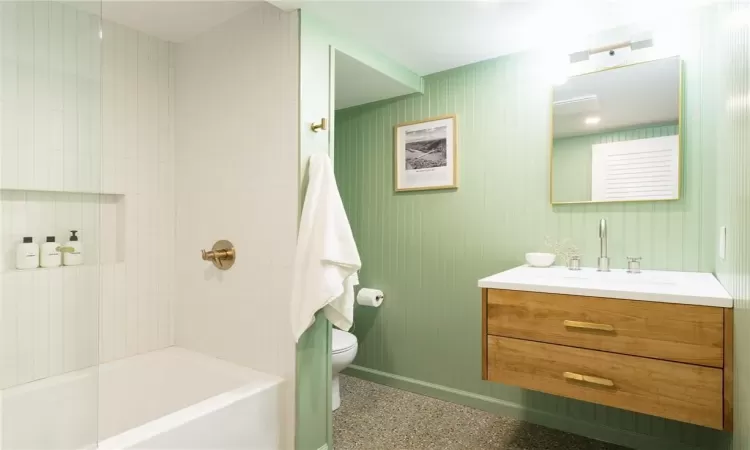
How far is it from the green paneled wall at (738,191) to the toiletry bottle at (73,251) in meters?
2.30

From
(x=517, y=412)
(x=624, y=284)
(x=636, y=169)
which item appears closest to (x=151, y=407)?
(x=517, y=412)

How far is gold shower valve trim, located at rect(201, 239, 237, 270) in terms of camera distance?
193 cm

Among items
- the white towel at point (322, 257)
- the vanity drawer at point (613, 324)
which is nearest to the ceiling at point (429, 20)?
the white towel at point (322, 257)

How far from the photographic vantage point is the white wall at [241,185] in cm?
176

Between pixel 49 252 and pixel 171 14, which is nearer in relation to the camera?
pixel 49 252

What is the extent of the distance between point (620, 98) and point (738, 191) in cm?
99

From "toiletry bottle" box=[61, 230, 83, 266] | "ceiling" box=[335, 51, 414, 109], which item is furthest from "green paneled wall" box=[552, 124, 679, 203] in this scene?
"toiletry bottle" box=[61, 230, 83, 266]

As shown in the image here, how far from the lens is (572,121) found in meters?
2.03

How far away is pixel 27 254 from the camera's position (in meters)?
1.65

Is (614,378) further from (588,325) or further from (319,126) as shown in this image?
(319,126)

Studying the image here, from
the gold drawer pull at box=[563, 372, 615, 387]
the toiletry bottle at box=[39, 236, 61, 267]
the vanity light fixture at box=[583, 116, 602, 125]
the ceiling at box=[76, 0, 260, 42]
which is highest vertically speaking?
the ceiling at box=[76, 0, 260, 42]

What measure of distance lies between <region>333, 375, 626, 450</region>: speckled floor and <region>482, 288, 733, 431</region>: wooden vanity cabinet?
569mm

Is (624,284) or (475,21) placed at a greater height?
(475,21)

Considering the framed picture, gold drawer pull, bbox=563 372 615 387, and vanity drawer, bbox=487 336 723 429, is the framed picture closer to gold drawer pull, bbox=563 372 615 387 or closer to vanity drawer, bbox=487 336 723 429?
vanity drawer, bbox=487 336 723 429
